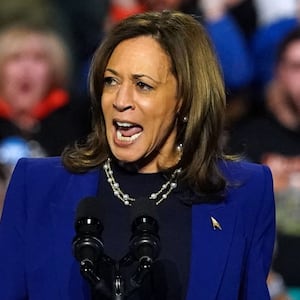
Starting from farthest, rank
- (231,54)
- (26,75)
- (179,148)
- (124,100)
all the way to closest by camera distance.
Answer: (231,54) → (26,75) → (179,148) → (124,100)

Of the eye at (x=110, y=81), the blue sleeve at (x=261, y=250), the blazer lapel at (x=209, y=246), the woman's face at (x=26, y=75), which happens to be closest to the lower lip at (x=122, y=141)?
the eye at (x=110, y=81)

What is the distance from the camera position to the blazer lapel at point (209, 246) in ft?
8.05

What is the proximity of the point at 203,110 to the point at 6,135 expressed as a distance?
1888 mm

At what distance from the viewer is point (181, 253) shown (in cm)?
248

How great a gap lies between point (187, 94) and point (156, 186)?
0.23 metres

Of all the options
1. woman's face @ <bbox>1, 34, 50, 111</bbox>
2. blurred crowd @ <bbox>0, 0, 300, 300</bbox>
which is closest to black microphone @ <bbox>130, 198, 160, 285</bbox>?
blurred crowd @ <bbox>0, 0, 300, 300</bbox>

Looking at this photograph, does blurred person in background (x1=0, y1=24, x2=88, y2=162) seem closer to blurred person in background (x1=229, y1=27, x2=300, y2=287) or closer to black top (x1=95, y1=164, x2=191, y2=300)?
blurred person in background (x1=229, y1=27, x2=300, y2=287)

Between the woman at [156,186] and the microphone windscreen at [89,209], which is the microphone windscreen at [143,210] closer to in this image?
the microphone windscreen at [89,209]

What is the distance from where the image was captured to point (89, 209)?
2158 millimetres

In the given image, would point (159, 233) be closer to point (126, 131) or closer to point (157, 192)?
point (157, 192)

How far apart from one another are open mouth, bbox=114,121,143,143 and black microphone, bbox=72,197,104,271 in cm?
32

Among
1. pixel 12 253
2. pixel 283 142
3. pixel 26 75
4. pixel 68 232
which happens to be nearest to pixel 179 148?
pixel 68 232

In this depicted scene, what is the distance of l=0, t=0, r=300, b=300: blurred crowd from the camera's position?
14.2ft

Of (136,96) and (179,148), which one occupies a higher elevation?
(136,96)
